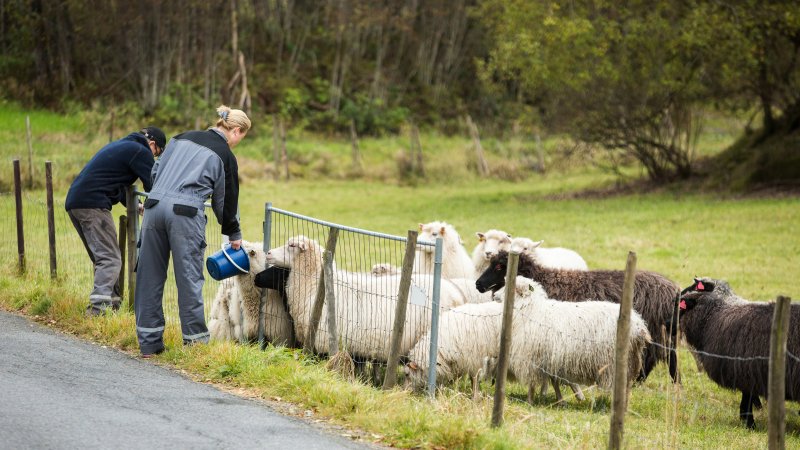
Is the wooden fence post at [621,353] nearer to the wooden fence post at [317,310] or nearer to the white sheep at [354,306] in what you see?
the white sheep at [354,306]

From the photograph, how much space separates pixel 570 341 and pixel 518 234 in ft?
41.5

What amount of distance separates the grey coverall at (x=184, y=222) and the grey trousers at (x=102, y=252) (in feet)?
5.10

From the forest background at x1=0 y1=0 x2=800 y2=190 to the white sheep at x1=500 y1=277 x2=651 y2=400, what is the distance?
753 inches

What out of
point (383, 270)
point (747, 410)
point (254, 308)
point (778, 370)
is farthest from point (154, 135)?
point (778, 370)

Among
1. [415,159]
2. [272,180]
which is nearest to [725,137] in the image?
[415,159]

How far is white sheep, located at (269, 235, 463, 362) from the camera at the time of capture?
384 inches

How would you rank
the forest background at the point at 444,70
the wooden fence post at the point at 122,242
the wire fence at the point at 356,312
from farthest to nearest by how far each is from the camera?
the forest background at the point at 444,70 → the wooden fence post at the point at 122,242 → the wire fence at the point at 356,312

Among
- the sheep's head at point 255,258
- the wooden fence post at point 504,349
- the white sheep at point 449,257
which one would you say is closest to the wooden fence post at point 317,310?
the sheep's head at point 255,258

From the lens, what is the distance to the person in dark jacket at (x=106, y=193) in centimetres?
1056

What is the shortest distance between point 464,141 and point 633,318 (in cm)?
3152

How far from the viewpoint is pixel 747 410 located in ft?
32.3

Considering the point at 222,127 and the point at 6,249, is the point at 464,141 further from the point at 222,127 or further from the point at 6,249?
the point at 222,127

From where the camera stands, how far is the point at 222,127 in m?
9.03

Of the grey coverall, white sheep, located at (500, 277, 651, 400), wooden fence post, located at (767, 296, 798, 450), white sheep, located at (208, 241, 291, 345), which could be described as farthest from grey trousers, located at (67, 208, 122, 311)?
wooden fence post, located at (767, 296, 798, 450)
